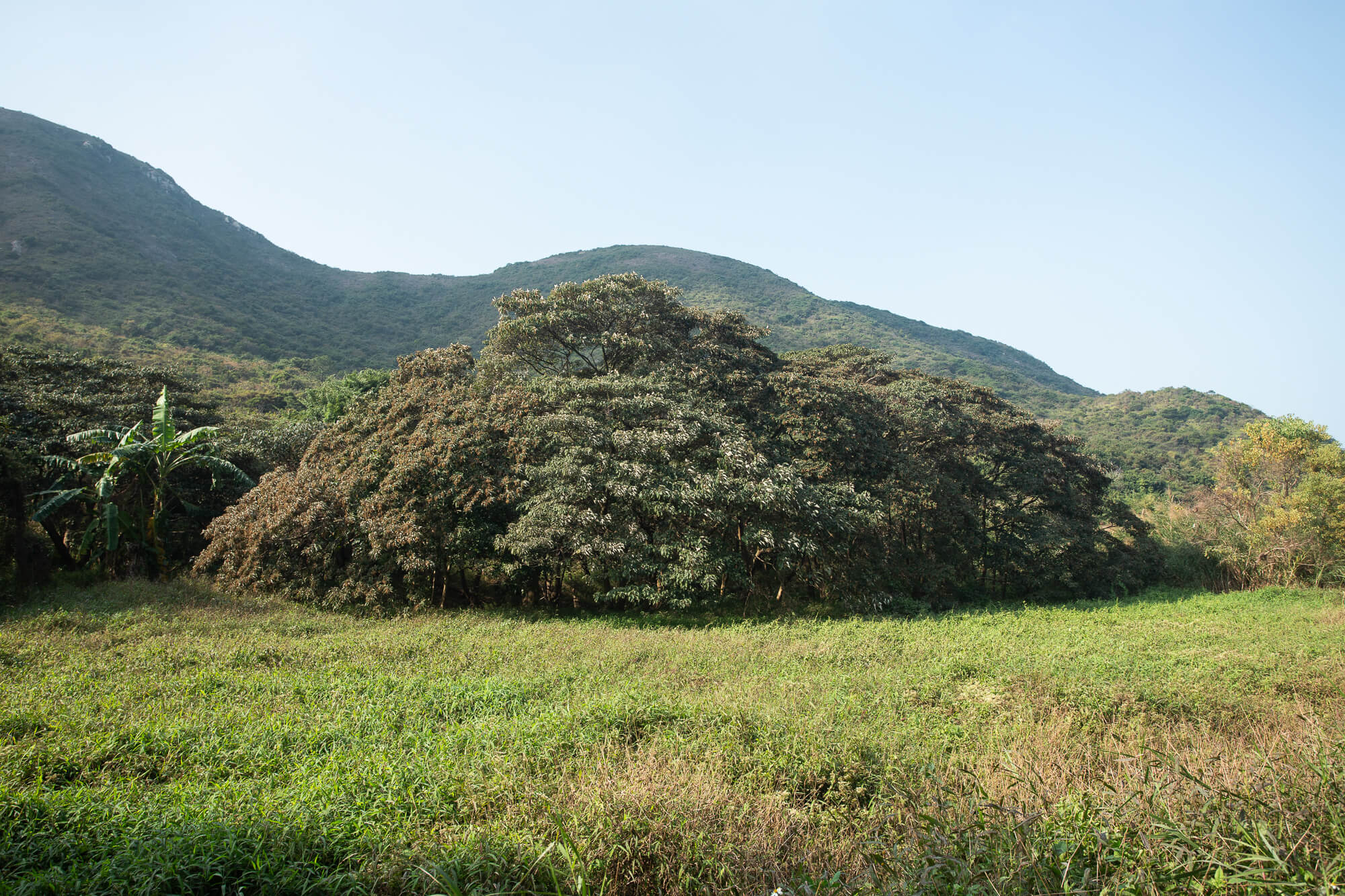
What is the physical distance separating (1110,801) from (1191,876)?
0.94 meters

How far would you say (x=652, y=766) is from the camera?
14.7ft

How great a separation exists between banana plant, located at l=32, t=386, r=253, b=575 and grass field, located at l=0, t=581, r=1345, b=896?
482 centimetres

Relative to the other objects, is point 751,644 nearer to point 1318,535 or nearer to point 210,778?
point 210,778

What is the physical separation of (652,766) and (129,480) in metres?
17.4

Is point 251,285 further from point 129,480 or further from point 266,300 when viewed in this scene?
point 129,480

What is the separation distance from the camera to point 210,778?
180 inches

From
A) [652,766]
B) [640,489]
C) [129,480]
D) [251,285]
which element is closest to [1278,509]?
[640,489]

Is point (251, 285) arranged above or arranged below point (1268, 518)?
above

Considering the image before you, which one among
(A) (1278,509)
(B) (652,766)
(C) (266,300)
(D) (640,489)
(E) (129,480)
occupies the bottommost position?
(E) (129,480)

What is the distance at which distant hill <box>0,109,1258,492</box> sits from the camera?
144 ft

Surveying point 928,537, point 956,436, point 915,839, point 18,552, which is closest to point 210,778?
point 915,839

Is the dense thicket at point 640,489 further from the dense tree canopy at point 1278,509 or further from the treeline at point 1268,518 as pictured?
the dense tree canopy at point 1278,509

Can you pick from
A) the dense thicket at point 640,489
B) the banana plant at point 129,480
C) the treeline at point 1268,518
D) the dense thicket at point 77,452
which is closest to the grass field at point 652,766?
the dense thicket at point 640,489

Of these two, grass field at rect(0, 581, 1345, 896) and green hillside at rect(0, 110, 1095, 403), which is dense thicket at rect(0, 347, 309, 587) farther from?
green hillside at rect(0, 110, 1095, 403)
